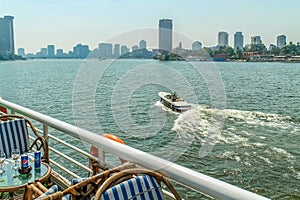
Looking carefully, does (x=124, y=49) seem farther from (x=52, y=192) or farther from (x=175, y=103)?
(x=175, y=103)

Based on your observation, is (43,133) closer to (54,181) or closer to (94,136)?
(54,181)

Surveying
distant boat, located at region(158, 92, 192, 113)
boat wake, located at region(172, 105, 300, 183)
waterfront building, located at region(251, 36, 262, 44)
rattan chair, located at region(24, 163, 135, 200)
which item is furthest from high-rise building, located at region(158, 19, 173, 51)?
waterfront building, located at region(251, 36, 262, 44)

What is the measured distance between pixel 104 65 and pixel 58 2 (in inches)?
251

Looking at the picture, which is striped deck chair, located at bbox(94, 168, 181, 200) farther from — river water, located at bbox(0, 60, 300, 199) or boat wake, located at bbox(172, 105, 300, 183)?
boat wake, located at bbox(172, 105, 300, 183)

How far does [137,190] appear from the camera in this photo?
1.40m

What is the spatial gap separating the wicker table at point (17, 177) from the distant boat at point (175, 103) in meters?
18.4

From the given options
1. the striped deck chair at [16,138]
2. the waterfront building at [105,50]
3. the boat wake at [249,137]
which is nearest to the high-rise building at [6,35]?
the boat wake at [249,137]

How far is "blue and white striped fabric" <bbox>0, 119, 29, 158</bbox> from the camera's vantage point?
2.64m

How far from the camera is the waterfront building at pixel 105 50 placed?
266cm

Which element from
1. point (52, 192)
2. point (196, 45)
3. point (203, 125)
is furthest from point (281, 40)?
point (52, 192)

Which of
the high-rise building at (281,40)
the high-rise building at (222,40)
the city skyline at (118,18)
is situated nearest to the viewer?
the city skyline at (118,18)

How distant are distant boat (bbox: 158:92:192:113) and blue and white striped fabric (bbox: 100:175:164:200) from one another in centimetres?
1920

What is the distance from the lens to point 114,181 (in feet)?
4.62

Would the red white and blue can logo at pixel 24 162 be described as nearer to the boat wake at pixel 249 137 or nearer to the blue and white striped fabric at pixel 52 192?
the blue and white striped fabric at pixel 52 192
